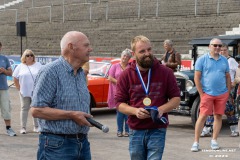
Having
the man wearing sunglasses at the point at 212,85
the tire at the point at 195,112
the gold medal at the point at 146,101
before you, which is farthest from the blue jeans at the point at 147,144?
the tire at the point at 195,112

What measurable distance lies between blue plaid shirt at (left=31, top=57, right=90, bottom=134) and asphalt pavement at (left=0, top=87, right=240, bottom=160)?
168 inches

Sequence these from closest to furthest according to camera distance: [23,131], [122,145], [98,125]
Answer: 1. [98,125]
2. [122,145]
3. [23,131]

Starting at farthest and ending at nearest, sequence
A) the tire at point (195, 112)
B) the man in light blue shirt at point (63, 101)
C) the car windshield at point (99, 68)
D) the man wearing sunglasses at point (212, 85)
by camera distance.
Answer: the car windshield at point (99, 68), the tire at point (195, 112), the man wearing sunglasses at point (212, 85), the man in light blue shirt at point (63, 101)

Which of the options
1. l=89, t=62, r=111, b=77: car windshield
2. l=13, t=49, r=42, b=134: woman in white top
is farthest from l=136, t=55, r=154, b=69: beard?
l=89, t=62, r=111, b=77: car windshield

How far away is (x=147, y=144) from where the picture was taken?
5910 millimetres

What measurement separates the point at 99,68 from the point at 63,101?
A: 35.3 feet

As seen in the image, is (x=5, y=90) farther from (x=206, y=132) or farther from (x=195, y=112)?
(x=206, y=132)

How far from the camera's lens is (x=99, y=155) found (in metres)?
9.20

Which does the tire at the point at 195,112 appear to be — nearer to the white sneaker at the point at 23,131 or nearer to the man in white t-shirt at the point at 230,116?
the man in white t-shirt at the point at 230,116

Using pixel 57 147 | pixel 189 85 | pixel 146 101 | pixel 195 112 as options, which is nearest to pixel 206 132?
pixel 195 112

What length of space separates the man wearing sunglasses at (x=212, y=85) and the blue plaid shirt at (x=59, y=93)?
501cm

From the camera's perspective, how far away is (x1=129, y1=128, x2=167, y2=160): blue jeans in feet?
19.1

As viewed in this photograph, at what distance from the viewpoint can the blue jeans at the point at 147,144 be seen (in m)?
5.84

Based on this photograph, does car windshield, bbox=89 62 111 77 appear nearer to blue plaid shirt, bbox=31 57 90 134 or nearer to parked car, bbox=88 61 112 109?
parked car, bbox=88 61 112 109
